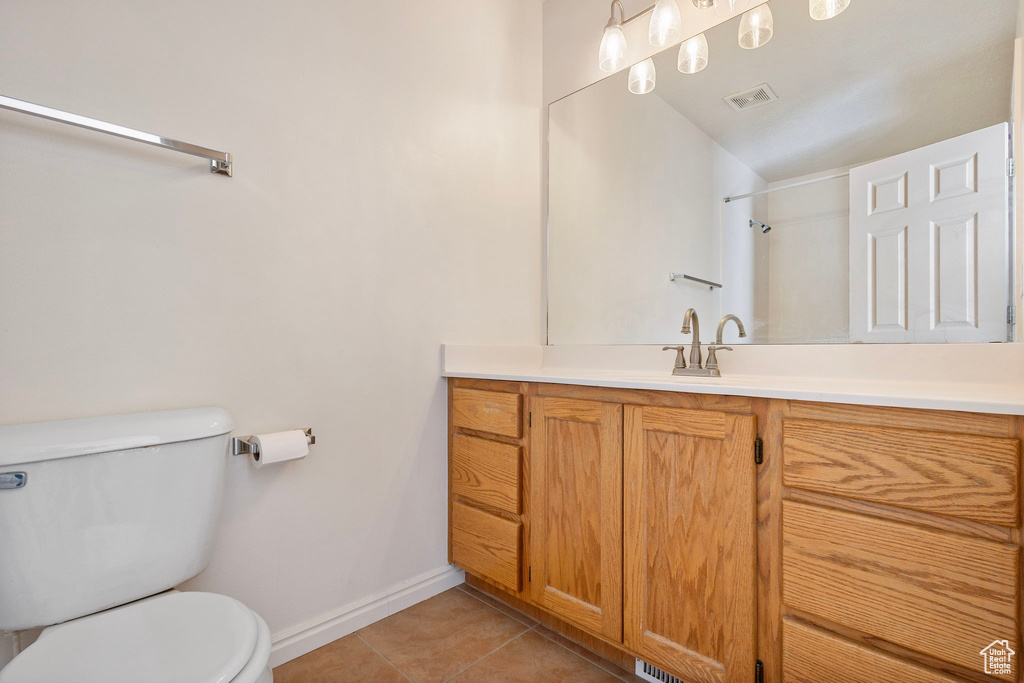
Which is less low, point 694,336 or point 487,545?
point 694,336

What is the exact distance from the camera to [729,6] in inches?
62.6

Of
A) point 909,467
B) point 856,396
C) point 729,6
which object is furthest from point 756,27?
point 909,467

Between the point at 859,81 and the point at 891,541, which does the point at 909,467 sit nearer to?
the point at 891,541

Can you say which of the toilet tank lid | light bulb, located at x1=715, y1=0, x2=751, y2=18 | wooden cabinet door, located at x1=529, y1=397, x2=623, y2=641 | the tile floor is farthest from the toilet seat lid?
light bulb, located at x1=715, y1=0, x2=751, y2=18

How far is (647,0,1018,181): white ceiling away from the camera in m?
1.19

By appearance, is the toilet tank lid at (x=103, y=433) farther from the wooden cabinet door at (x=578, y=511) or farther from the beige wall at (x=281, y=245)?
the wooden cabinet door at (x=578, y=511)

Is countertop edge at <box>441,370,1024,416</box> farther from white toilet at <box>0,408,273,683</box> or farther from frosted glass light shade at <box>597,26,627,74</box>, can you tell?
frosted glass light shade at <box>597,26,627,74</box>

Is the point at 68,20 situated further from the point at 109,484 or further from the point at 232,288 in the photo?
the point at 109,484

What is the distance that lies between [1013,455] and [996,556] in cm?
17

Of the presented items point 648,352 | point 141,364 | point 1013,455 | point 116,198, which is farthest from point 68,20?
point 1013,455

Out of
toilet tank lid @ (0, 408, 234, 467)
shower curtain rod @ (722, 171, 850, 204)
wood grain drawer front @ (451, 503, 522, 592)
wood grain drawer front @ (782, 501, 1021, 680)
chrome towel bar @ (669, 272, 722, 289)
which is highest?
shower curtain rod @ (722, 171, 850, 204)

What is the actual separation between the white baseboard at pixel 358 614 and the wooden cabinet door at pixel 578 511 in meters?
0.44

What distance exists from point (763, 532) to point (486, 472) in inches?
34.0

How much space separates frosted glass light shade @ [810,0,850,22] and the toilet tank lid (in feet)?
6.30
